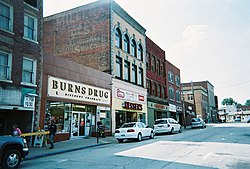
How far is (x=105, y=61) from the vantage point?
981 inches

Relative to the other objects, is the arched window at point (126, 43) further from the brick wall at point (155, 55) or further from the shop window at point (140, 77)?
the brick wall at point (155, 55)

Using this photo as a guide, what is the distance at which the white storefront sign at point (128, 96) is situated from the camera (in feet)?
83.3

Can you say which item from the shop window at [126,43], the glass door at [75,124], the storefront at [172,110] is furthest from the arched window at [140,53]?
the glass door at [75,124]

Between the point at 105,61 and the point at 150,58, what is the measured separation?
1267 cm

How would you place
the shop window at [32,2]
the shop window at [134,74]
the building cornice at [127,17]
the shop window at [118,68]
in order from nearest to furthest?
the shop window at [32,2], the shop window at [118,68], the building cornice at [127,17], the shop window at [134,74]

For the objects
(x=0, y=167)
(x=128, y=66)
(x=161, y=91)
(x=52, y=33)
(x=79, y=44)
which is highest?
(x=52, y=33)

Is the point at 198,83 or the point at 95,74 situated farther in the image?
the point at 198,83

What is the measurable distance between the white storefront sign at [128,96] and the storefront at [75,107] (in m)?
1.94

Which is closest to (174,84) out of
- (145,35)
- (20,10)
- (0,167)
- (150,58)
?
(150,58)

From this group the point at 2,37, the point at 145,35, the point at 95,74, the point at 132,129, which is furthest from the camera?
the point at 145,35

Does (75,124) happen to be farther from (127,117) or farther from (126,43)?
(126,43)

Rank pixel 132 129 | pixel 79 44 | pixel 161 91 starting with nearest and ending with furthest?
pixel 132 129 < pixel 79 44 < pixel 161 91

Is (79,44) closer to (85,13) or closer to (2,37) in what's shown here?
(85,13)

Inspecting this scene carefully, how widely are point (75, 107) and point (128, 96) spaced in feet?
31.2
